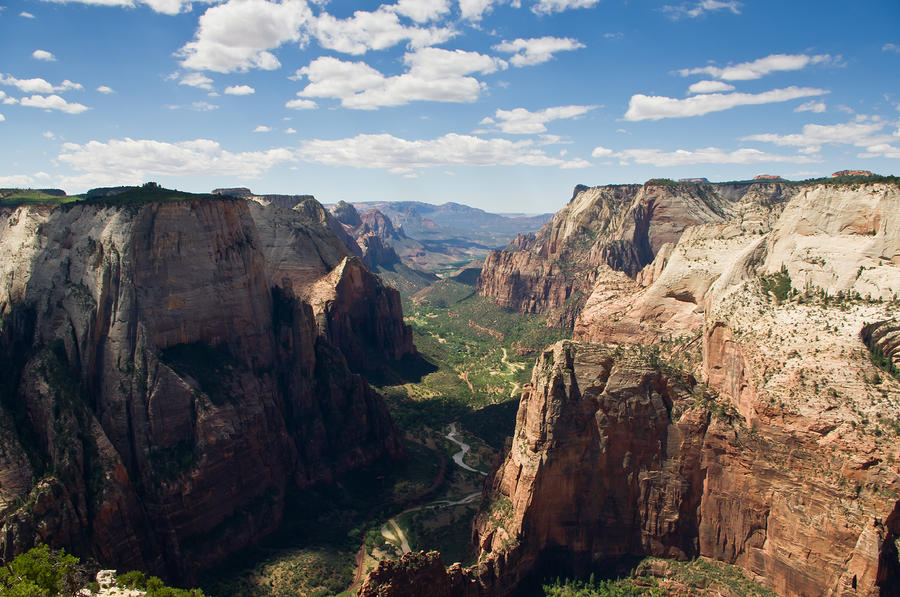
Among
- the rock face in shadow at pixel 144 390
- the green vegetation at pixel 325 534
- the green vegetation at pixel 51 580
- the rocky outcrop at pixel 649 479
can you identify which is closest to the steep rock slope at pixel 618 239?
the green vegetation at pixel 325 534

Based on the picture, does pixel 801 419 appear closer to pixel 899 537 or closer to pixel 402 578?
pixel 899 537

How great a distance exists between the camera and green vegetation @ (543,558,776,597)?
47.4 m

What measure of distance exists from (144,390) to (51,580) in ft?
82.9

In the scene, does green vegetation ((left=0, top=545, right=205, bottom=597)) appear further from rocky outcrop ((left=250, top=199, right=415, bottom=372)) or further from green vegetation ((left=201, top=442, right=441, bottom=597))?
rocky outcrop ((left=250, top=199, right=415, bottom=372))

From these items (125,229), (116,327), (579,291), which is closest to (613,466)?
(116,327)

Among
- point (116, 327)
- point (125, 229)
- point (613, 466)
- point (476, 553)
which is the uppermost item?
point (125, 229)

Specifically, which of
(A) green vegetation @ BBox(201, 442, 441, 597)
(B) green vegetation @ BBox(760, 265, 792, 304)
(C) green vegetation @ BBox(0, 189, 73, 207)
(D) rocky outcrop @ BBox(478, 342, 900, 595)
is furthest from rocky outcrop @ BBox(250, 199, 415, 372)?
(B) green vegetation @ BBox(760, 265, 792, 304)

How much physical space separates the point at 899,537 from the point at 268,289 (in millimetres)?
70041

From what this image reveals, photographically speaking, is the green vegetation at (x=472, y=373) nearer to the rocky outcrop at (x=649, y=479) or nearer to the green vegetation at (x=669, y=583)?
the rocky outcrop at (x=649, y=479)

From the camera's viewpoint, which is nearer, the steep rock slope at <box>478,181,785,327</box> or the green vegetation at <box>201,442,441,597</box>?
the green vegetation at <box>201,442,441,597</box>

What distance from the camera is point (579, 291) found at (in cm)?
17288

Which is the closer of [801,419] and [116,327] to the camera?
[801,419]

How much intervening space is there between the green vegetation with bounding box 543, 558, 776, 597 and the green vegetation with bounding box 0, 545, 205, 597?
3153 centimetres

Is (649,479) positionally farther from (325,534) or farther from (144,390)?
(144,390)
